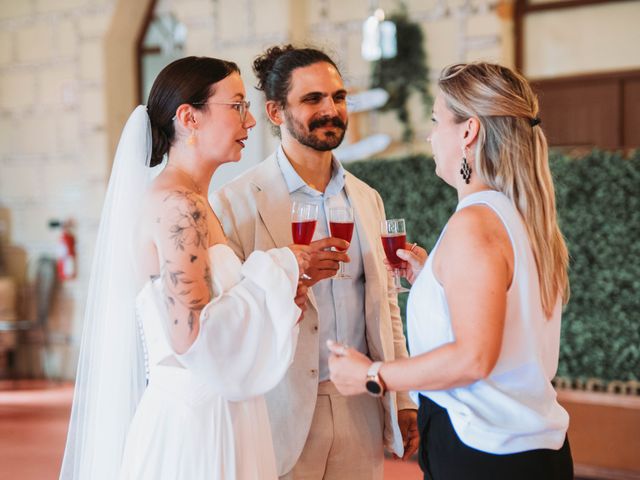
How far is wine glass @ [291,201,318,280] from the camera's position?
228cm

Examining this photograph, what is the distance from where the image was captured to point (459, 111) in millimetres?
Answer: 1893

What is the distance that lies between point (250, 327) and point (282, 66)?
1120 mm

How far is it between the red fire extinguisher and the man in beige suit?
5127mm

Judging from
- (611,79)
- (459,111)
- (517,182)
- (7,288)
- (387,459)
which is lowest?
(387,459)

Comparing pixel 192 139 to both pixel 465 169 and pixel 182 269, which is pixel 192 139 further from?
pixel 465 169

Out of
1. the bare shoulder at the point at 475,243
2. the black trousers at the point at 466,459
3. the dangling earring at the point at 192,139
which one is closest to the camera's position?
the bare shoulder at the point at 475,243

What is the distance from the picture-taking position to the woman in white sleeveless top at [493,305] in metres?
1.71

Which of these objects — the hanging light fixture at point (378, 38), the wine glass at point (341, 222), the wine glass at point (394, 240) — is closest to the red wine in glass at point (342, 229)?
the wine glass at point (341, 222)

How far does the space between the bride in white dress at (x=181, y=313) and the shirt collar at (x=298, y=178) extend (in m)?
0.38

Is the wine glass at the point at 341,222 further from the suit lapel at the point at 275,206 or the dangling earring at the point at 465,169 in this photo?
the dangling earring at the point at 465,169

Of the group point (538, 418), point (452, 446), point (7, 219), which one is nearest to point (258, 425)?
point (452, 446)

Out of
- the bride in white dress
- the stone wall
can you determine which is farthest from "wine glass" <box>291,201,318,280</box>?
the stone wall

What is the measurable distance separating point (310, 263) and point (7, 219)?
6.56 m

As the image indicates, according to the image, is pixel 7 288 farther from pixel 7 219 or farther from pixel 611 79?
pixel 611 79
